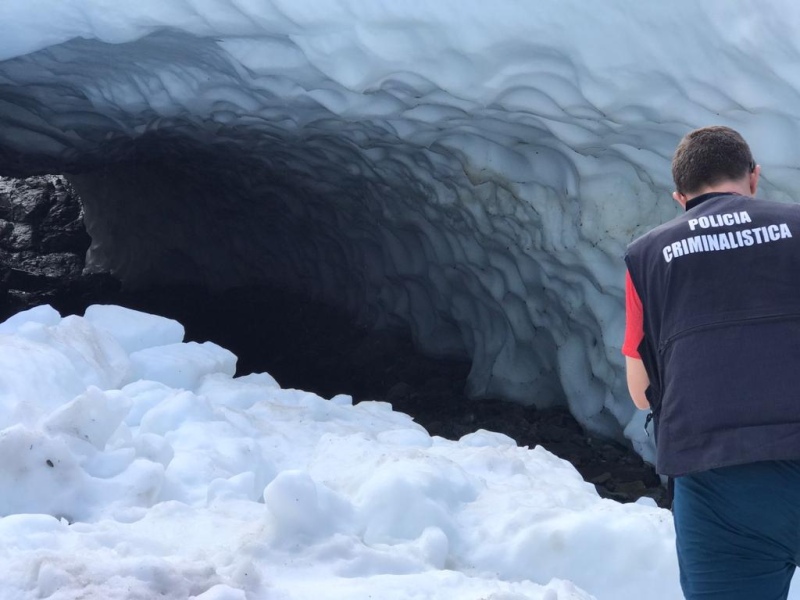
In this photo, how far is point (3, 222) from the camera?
1166cm

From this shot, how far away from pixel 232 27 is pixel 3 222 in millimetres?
8408

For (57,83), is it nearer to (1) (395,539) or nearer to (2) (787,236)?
(1) (395,539)

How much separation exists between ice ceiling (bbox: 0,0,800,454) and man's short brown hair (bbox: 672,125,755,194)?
141 centimetres

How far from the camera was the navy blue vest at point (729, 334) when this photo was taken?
1675 mm

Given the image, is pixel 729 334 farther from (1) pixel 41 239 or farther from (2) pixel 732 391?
(1) pixel 41 239

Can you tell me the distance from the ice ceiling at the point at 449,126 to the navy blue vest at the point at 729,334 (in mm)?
1602

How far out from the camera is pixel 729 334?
5.66 feet

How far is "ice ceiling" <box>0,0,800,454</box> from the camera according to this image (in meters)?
3.66

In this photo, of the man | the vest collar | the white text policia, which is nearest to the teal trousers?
the man

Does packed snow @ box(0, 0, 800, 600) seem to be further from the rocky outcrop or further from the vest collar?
the rocky outcrop

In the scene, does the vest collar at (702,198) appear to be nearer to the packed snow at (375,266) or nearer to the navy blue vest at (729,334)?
the navy blue vest at (729,334)

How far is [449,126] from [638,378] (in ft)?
10.8

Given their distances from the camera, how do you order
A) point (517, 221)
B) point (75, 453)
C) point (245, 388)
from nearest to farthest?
point (75, 453) < point (245, 388) < point (517, 221)

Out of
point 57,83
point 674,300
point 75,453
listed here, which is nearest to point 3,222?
point 57,83
